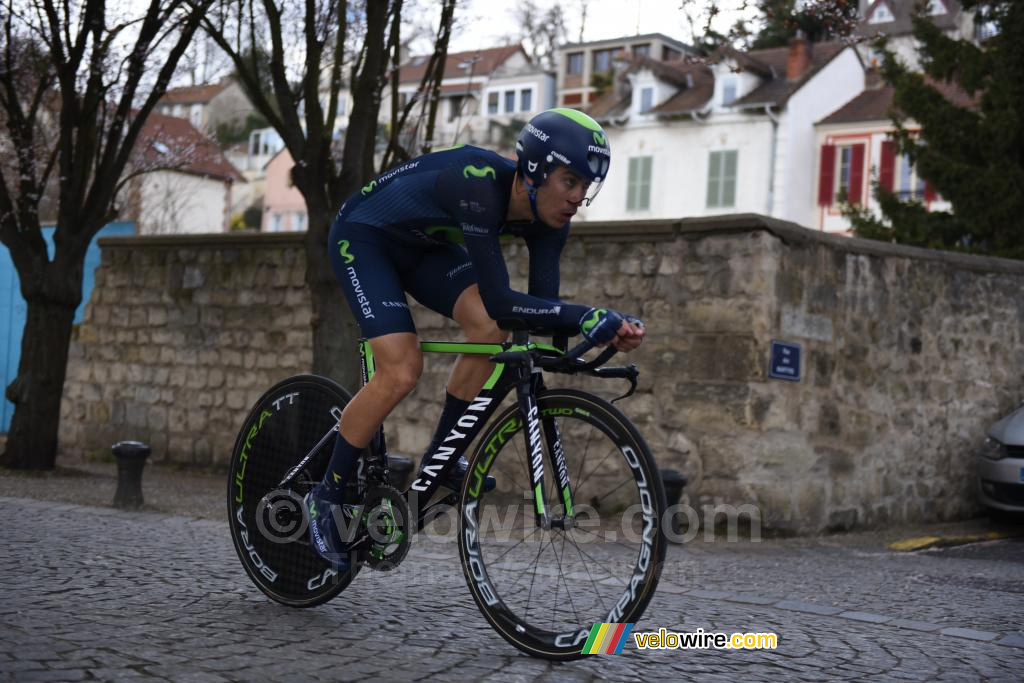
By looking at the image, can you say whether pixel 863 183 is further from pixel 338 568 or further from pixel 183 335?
pixel 338 568

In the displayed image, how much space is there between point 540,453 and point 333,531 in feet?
3.07

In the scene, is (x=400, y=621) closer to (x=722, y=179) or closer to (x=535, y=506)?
(x=535, y=506)

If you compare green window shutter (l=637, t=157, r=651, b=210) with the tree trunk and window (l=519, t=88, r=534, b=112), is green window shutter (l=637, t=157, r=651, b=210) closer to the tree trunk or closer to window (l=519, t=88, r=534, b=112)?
window (l=519, t=88, r=534, b=112)

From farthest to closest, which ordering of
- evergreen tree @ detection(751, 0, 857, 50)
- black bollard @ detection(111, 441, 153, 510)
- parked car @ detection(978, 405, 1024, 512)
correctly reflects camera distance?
parked car @ detection(978, 405, 1024, 512) → evergreen tree @ detection(751, 0, 857, 50) → black bollard @ detection(111, 441, 153, 510)

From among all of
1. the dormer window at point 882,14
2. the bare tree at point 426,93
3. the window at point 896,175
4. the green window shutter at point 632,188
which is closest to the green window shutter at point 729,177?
the green window shutter at point 632,188

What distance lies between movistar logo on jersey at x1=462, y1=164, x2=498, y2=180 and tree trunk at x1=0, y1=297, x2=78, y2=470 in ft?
25.4

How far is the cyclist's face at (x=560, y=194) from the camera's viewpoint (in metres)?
3.95

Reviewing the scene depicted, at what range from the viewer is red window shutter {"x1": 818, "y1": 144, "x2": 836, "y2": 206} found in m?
39.7

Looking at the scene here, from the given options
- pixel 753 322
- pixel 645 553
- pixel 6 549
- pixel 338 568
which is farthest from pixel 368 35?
pixel 645 553

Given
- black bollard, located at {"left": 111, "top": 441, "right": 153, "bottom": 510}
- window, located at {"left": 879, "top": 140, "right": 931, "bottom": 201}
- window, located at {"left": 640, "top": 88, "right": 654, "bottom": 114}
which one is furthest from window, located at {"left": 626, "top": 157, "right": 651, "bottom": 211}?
black bollard, located at {"left": 111, "top": 441, "right": 153, "bottom": 510}

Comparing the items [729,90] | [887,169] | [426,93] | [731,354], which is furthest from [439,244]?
[729,90]

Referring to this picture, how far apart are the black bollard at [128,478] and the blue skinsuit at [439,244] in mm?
4398

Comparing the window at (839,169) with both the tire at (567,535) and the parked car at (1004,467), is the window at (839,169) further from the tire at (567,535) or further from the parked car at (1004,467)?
the tire at (567,535)

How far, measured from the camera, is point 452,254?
4570 mm
